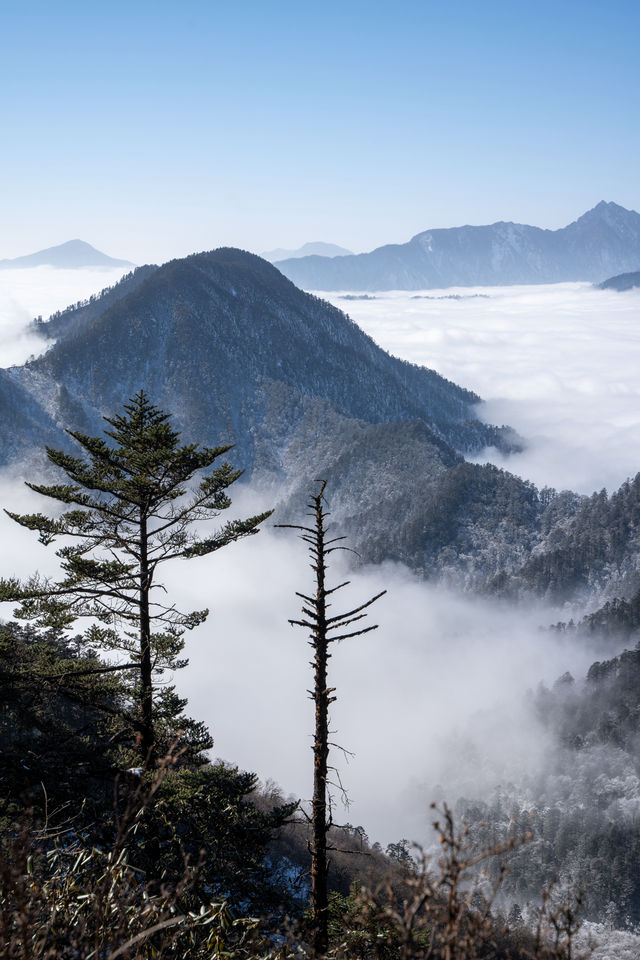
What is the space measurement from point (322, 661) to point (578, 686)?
181060 mm

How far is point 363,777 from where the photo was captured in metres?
194

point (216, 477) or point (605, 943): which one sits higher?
point (216, 477)

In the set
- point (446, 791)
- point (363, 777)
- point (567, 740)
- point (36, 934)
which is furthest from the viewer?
point (363, 777)

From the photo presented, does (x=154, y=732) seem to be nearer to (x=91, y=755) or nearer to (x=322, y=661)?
(x=91, y=755)

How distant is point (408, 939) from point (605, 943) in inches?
5280

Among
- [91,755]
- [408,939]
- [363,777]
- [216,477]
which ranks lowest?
[363,777]

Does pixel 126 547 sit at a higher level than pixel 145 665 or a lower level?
higher

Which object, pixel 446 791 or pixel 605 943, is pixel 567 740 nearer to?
pixel 446 791

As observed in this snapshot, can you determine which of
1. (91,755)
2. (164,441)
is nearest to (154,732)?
(91,755)

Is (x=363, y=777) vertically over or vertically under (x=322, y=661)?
under

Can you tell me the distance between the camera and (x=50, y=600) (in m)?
17.0

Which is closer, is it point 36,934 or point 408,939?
point 408,939

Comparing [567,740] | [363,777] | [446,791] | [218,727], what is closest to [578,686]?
[567,740]

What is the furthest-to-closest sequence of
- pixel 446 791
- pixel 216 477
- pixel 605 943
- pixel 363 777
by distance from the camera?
pixel 363 777 → pixel 446 791 → pixel 605 943 → pixel 216 477
